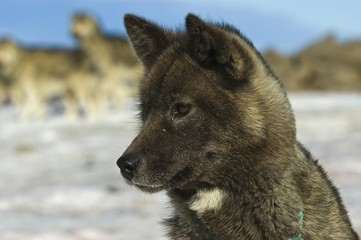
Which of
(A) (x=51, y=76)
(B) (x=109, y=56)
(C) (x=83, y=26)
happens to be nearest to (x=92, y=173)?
(B) (x=109, y=56)

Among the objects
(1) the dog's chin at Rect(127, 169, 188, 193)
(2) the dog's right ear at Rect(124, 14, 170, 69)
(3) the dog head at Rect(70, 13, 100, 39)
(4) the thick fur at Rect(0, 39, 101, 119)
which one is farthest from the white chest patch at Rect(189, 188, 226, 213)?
(3) the dog head at Rect(70, 13, 100, 39)

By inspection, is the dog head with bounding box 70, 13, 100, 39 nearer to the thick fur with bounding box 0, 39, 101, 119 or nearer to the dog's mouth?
the thick fur with bounding box 0, 39, 101, 119

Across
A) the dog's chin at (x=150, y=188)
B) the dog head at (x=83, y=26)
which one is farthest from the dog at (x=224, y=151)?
the dog head at (x=83, y=26)

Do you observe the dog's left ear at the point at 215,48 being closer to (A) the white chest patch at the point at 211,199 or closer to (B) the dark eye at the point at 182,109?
(B) the dark eye at the point at 182,109

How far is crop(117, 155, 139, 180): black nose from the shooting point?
3.93 meters

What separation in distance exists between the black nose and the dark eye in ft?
1.14

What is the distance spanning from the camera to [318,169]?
175 inches

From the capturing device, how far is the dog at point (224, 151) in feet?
13.1

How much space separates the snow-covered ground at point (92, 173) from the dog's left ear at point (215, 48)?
Result: 0.84 meters

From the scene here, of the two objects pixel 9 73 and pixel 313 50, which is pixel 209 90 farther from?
pixel 313 50

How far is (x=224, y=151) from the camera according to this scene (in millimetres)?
4012

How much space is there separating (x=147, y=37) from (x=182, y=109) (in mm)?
660

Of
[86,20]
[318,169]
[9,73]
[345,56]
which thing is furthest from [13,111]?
[318,169]

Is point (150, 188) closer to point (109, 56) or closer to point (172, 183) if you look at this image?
point (172, 183)
